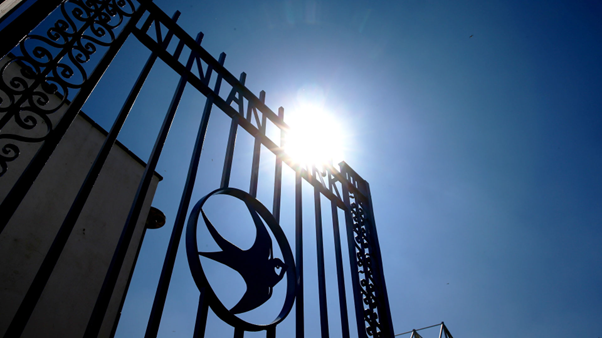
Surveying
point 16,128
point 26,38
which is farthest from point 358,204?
point 16,128

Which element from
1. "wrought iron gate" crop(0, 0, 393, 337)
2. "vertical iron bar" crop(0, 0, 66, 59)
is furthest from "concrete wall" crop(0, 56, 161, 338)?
"vertical iron bar" crop(0, 0, 66, 59)

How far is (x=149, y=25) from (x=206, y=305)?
2.11 m

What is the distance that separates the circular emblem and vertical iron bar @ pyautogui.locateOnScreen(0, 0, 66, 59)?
116 cm

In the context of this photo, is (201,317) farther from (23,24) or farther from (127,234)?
(23,24)

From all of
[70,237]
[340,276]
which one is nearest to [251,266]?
[340,276]

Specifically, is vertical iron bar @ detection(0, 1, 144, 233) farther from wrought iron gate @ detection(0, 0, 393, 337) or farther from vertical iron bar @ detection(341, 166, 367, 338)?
vertical iron bar @ detection(341, 166, 367, 338)

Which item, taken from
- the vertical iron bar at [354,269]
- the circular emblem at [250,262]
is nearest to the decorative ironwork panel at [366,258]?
the vertical iron bar at [354,269]

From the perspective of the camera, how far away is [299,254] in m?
2.51

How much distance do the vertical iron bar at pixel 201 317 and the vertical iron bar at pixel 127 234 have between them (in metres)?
0.44

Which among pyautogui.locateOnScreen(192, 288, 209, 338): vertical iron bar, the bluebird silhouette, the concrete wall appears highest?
the concrete wall

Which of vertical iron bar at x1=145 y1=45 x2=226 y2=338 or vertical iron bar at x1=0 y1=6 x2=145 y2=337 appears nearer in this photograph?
vertical iron bar at x1=0 y1=6 x2=145 y2=337

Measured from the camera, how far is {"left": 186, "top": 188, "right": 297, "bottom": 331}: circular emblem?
5.94ft

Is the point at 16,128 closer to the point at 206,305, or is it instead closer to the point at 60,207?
the point at 60,207

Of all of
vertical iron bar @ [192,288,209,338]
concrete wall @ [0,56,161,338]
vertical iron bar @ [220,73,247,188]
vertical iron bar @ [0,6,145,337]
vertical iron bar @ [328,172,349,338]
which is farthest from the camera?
concrete wall @ [0,56,161,338]
